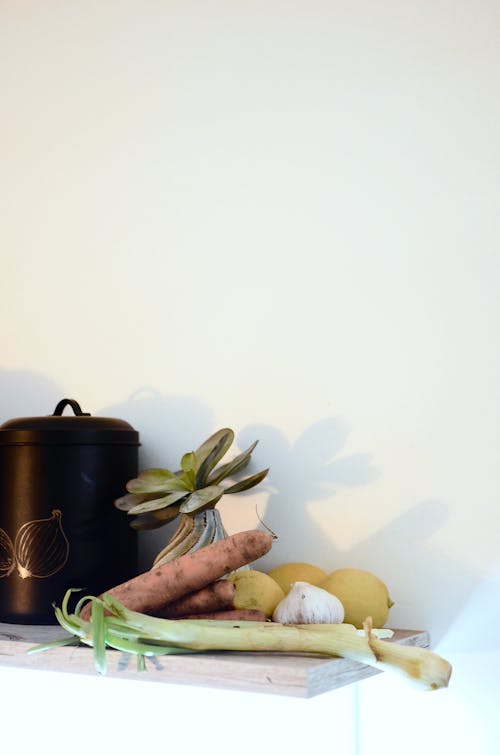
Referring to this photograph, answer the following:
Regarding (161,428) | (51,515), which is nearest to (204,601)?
(51,515)

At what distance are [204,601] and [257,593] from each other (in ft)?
0.22

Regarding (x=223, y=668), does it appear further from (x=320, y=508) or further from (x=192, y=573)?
(x=320, y=508)

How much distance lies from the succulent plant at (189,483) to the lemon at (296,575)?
0.35 feet

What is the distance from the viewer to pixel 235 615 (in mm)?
892

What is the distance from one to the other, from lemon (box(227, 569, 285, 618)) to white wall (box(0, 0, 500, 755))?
14 centimetres

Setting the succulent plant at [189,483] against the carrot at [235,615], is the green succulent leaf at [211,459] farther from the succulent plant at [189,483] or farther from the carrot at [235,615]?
the carrot at [235,615]

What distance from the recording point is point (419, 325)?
108 centimetres

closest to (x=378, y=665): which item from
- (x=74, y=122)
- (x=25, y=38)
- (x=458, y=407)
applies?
(x=458, y=407)

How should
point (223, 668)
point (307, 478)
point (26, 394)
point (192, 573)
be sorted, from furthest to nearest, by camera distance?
point (26, 394) → point (307, 478) → point (192, 573) → point (223, 668)

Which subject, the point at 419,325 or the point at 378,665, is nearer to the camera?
the point at 378,665

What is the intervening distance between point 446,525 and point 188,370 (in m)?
0.42

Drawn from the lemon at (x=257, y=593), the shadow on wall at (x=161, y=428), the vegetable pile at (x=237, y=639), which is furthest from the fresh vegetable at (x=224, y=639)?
the shadow on wall at (x=161, y=428)

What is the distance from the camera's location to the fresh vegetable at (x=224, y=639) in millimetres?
780

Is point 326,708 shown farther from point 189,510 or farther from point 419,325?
point 419,325
